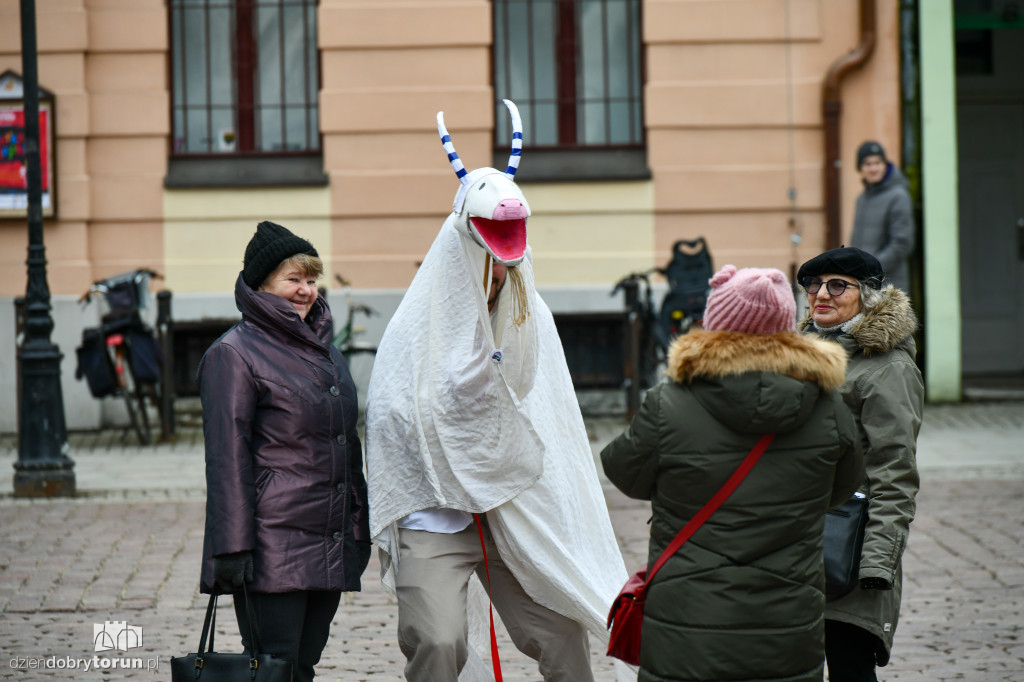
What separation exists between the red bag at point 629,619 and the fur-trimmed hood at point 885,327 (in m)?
1.17

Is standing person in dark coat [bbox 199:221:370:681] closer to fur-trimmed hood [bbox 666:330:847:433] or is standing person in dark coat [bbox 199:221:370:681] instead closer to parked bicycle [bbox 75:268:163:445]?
fur-trimmed hood [bbox 666:330:847:433]

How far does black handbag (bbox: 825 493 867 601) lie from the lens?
13.0ft

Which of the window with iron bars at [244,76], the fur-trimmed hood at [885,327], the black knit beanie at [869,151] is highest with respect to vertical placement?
the window with iron bars at [244,76]

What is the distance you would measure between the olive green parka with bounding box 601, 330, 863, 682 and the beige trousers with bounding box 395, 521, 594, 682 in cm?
85

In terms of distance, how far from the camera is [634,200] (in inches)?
489

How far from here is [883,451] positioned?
4086mm

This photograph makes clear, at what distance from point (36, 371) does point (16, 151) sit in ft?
11.0

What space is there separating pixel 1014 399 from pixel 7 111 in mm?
9807

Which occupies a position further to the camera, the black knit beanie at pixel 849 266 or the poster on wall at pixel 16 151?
the poster on wall at pixel 16 151

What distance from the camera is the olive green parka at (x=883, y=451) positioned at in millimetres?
4020

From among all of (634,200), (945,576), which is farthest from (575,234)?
(945,576)

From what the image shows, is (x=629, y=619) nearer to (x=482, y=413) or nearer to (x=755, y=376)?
(x=755, y=376)

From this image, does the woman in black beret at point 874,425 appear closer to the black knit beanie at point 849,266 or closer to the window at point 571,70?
the black knit beanie at point 849,266

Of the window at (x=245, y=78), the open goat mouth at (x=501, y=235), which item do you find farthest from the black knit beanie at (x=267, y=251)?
the window at (x=245, y=78)
